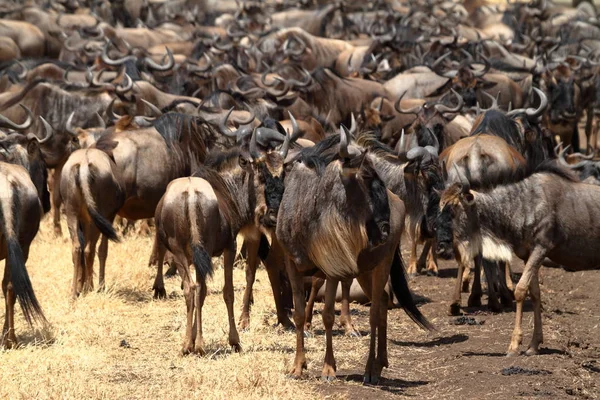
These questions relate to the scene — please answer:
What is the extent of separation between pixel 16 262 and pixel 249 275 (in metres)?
2.05

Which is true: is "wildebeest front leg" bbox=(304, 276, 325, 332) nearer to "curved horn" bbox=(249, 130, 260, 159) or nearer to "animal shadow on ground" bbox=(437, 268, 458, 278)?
"curved horn" bbox=(249, 130, 260, 159)

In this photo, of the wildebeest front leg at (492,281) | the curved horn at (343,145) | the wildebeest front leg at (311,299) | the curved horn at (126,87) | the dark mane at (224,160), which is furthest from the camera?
the curved horn at (126,87)

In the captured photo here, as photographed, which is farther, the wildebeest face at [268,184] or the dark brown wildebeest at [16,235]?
the wildebeest face at [268,184]

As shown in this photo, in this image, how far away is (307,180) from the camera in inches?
301

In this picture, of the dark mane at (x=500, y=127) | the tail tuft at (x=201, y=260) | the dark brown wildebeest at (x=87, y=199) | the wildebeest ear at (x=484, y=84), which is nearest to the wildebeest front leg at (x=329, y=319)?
the tail tuft at (x=201, y=260)

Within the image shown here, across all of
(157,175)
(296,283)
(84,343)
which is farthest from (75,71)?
(296,283)

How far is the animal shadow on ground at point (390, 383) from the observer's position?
7400mm

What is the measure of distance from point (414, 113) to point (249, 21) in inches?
671

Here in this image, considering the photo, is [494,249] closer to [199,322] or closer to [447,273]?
[199,322]

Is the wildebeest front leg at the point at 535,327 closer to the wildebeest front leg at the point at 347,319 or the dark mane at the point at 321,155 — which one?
the wildebeest front leg at the point at 347,319

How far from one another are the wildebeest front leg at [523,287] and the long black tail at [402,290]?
677 mm

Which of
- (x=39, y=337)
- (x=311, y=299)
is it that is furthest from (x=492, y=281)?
(x=39, y=337)

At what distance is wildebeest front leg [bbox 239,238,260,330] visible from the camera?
9156mm

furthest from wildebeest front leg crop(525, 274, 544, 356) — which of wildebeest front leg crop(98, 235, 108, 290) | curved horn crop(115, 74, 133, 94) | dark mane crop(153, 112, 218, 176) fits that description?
curved horn crop(115, 74, 133, 94)
